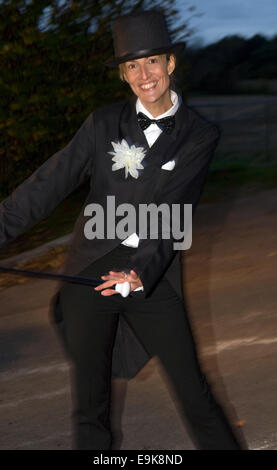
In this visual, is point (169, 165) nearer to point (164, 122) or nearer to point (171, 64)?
point (164, 122)

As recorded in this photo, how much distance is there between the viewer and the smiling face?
3.32 metres

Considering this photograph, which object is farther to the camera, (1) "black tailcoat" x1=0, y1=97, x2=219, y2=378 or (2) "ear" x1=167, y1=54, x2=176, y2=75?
(2) "ear" x1=167, y1=54, x2=176, y2=75

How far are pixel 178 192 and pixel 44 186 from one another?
0.52 m

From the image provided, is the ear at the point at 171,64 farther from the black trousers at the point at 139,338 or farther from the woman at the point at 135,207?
the black trousers at the point at 139,338

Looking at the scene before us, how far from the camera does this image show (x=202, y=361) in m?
5.49

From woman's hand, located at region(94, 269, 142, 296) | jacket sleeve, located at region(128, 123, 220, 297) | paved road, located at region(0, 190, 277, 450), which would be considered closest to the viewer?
woman's hand, located at region(94, 269, 142, 296)

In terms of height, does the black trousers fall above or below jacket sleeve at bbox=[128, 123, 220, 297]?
below

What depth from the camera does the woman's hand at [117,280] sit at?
3135 millimetres

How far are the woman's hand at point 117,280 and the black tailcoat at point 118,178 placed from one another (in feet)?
→ 0.23

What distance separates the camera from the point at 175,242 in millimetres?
3309

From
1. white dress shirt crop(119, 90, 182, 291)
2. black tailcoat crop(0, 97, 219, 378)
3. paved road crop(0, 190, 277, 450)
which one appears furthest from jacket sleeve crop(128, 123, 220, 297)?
paved road crop(0, 190, 277, 450)

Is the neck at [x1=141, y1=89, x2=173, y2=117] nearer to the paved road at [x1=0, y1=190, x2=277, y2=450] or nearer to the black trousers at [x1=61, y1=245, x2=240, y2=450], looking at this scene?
the black trousers at [x1=61, y1=245, x2=240, y2=450]

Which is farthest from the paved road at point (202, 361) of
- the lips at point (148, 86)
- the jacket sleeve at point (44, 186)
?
the lips at point (148, 86)
